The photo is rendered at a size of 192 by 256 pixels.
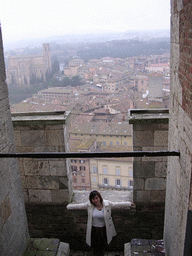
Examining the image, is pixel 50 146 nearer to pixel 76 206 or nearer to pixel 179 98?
pixel 76 206

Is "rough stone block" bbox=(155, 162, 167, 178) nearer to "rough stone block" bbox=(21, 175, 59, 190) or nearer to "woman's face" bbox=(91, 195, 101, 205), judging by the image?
"woman's face" bbox=(91, 195, 101, 205)

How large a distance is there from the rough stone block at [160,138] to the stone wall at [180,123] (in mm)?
862

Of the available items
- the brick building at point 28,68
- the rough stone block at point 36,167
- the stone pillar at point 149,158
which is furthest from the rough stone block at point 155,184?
the brick building at point 28,68

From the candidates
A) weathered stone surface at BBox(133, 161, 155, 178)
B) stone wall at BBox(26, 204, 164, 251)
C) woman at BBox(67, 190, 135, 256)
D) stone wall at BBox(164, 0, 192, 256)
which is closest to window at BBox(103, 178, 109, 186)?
stone wall at BBox(26, 204, 164, 251)

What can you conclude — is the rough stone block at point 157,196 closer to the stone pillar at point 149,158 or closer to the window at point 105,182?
the stone pillar at point 149,158

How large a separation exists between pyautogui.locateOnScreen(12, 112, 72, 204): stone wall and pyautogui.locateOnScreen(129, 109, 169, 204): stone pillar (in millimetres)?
854

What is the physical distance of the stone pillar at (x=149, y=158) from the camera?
3098 millimetres

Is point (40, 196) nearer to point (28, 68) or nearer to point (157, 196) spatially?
point (157, 196)

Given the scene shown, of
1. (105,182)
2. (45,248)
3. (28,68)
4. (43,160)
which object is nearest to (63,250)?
(45,248)

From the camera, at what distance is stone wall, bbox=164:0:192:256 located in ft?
5.23

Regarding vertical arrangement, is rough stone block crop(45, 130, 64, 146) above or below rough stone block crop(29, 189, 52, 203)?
above

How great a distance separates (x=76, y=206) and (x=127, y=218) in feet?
3.07

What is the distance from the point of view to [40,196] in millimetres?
3562

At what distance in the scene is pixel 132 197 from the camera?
11.6 ft
